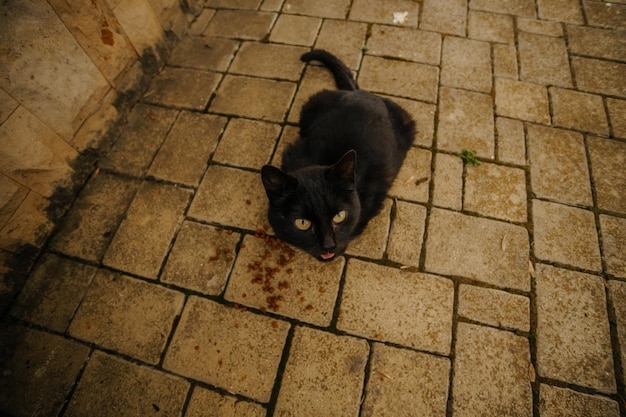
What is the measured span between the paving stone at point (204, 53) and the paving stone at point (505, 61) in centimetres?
283

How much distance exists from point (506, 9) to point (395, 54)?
1.50 m

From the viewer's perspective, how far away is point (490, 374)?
6.76ft

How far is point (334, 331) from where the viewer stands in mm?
2232

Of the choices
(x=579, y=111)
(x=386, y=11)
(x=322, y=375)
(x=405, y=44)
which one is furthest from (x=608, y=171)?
(x=322, y=375)

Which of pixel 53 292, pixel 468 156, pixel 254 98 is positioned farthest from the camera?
pixel 254 98

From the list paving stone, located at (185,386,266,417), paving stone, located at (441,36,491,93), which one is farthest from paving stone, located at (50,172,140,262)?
paving stone, located at (441,36,491,93)

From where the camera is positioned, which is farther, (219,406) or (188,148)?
(188,148)

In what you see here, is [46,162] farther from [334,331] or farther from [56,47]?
[334,331]

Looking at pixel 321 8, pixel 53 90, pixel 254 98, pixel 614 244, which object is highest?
pixel 53 90

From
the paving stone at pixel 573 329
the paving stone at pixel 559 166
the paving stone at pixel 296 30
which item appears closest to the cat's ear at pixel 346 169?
the paving stone at pixel 573 329

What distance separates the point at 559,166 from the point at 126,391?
3851mm

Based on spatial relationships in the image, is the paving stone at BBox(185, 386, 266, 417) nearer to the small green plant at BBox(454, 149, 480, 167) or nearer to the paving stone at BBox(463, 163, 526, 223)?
the paving stone at BBox(463, 163, 526, 223)

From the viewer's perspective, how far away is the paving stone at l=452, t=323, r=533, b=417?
6.49 feet

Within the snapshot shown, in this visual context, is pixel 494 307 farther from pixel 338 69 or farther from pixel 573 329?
pixel 338 69
